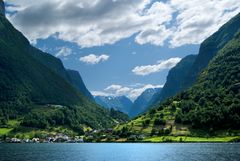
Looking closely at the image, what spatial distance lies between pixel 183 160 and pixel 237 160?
63.7ft

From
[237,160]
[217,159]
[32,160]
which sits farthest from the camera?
[32,160]

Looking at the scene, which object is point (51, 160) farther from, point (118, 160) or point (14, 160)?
point (118, 160)

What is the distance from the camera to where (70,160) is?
140m

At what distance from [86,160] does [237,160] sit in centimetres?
5216

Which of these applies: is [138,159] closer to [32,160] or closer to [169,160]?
[169,160]

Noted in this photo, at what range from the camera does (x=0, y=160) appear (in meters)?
132

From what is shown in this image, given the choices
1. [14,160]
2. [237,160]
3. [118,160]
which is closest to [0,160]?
[14,160]

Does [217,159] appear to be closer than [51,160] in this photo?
Yes

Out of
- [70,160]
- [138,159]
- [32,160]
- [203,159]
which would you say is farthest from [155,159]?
[32,160]

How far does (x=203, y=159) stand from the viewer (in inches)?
5172

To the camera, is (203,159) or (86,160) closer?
(203,159)

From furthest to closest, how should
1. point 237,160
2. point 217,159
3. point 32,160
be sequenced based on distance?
point 32,160, point 217,159, point 237,160

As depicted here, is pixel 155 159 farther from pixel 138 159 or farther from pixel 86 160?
pixel 86 160

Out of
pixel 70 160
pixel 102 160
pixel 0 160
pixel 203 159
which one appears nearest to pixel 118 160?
pixel 102 160
